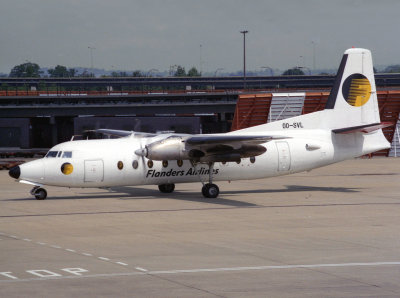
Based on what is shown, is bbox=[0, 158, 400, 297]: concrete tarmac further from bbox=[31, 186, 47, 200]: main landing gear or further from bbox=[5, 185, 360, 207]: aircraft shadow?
bbox=[31, 186, 47, 200]: main landing gear

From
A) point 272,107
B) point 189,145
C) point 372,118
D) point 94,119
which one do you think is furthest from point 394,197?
point 94,119

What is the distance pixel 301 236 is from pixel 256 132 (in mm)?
13408

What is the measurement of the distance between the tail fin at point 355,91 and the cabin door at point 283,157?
3.85 meters

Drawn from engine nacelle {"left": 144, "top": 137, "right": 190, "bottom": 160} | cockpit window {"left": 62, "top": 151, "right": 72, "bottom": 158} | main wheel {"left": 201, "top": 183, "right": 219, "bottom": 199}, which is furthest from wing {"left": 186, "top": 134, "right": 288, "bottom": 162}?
cockpit window {"left": 62, "top": 151, "right": 72, "bottom": 158}

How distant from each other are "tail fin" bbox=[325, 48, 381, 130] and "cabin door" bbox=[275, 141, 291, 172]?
3849 mm

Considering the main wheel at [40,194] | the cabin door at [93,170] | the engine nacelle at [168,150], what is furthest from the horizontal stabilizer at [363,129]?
the main wheel at [40,194]

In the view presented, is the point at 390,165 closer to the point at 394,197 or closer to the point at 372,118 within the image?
the point at 372,118

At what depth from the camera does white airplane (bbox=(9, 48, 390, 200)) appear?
99.3ft

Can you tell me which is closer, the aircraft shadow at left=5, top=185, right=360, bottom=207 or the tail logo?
the aircraft shadow at left=5, top=185, right=360, bottom=207

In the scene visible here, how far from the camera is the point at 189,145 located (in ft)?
102

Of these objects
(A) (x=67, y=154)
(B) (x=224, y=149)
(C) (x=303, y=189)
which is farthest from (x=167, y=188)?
(C) (x=303, y=189)

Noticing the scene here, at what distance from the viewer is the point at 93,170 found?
1195 inches

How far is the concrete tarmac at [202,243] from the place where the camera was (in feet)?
45.7

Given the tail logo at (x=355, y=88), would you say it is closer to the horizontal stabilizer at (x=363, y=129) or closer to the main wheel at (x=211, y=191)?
the horizontal stabilizer at (x=363, y=129)
